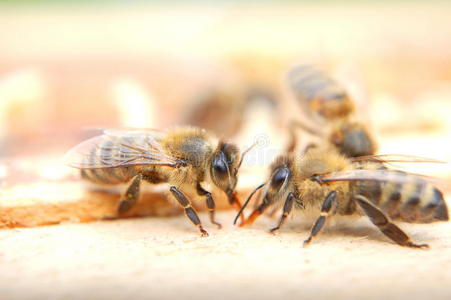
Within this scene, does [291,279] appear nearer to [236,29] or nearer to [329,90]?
[329,90]

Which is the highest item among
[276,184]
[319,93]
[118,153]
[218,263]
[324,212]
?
[319,93]

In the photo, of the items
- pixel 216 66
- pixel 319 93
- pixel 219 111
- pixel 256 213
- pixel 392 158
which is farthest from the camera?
pixel 216 66

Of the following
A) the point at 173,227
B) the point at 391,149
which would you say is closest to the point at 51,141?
the point at 173,227

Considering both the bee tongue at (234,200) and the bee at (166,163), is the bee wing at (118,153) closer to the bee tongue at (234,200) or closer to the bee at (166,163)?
the bee at (166,163)

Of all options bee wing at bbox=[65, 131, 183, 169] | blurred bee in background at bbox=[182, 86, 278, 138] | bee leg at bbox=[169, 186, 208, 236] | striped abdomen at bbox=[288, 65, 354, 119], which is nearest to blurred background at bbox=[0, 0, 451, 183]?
blurred bee in background at bbox=[182, 86, 278, 138]

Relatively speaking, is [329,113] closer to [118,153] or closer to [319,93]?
[319,93]

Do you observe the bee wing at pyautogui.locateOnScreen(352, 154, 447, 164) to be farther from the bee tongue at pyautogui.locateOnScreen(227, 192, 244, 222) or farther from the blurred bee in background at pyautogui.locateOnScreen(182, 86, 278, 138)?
the blurred bee in background at pyautogui.locateOnScreen(182, 86, 278, 138)

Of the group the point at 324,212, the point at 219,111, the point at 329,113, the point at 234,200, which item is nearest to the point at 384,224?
the point at 324,212
